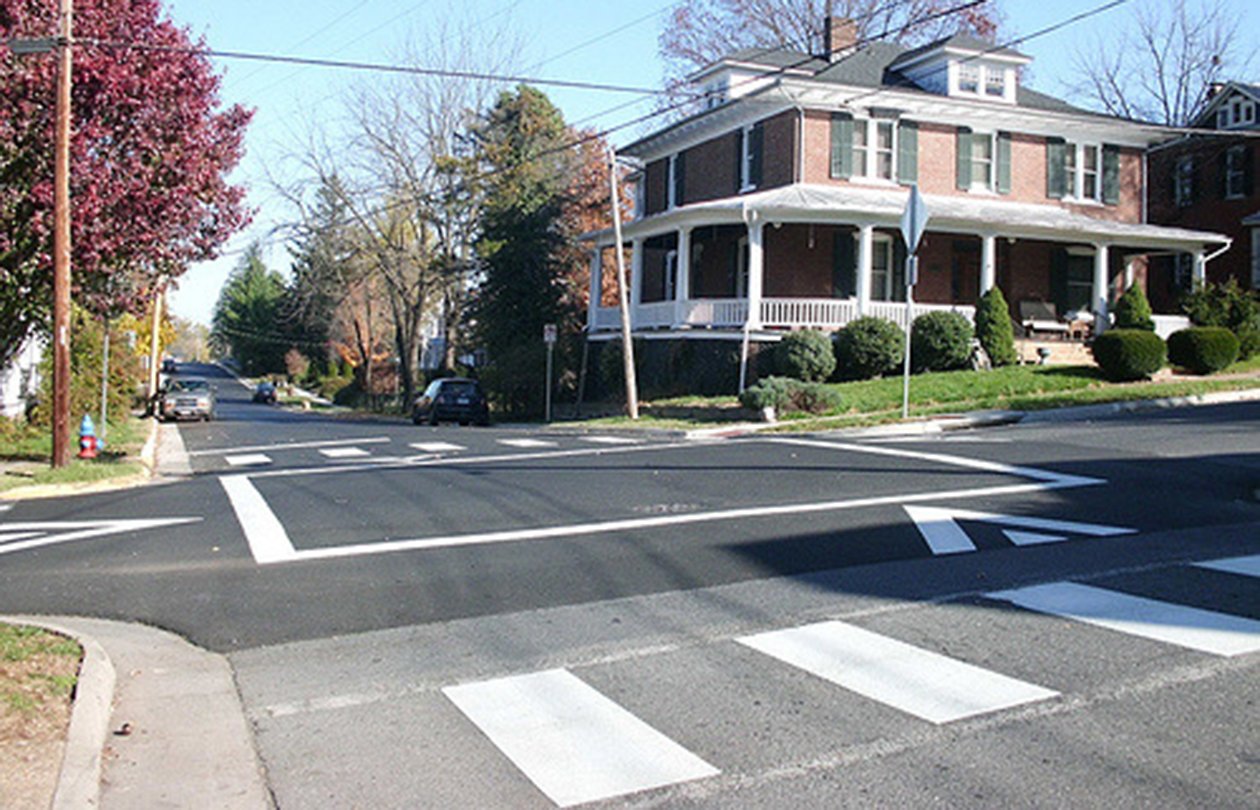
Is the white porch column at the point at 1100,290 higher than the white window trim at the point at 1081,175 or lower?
lower

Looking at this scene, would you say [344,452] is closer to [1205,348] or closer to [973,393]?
[973,393]

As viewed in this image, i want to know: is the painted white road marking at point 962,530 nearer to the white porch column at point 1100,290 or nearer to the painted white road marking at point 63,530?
the painted white road marking at point 63,530

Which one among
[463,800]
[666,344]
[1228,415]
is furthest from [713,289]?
[463,800]

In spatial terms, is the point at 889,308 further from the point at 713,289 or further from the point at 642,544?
the point at 642,544

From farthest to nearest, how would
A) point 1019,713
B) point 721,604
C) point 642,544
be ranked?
point 642,544 < point 721,604 < point 1019,713

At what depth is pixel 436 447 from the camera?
22281mm

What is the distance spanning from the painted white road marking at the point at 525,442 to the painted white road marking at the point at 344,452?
2667mm

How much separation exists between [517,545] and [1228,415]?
1462 cm

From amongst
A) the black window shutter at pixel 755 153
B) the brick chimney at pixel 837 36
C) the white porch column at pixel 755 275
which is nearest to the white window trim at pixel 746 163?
the black window shutter at pixel 755 153

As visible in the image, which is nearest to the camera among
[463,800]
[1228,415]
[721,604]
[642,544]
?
[463,800]

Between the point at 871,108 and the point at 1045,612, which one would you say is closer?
the point at 1045,612

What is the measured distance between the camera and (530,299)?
43.0 metres

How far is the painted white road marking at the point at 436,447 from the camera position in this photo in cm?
2150

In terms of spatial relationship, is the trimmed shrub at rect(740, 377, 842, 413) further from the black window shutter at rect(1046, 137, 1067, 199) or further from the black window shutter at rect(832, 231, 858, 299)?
the black window shutter at rect(1046, 137, 1067, 199)
